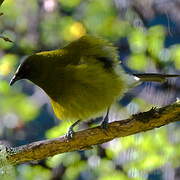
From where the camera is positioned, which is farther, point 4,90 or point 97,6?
point 97,6

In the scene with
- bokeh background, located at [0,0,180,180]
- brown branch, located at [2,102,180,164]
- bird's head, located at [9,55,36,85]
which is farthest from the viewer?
bokeh background, located at [0,0,180,180]

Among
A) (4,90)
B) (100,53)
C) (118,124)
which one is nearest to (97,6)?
(4,90)

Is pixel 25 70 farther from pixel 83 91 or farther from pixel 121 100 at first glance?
pixel 121 100

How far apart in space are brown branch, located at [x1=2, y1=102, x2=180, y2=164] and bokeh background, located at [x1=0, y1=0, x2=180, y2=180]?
1053 mm

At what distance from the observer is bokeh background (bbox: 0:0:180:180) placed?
173 inches

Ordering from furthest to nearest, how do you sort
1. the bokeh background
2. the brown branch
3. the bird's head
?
1. the bokeh background
2. the bird's head
3. the brown branch

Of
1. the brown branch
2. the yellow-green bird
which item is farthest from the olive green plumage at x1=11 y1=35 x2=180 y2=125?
the brown branch

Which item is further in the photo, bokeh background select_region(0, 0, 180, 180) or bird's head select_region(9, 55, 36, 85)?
bokeh background select_region(0, 0, 180, 180)

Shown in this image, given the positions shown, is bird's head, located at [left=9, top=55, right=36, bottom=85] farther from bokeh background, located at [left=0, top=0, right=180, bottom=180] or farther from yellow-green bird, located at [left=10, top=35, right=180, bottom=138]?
bokeh background, located at [left=0, top=0, right=180, bottom=180]

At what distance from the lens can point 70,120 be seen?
347cm

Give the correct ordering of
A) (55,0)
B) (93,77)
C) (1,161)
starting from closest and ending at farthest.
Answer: (1,161), (93,77), (55,0)

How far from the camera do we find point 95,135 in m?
2.86

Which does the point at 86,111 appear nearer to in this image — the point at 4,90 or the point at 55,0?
Answer: the point at 4,90

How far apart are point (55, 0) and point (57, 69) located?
2266mm
